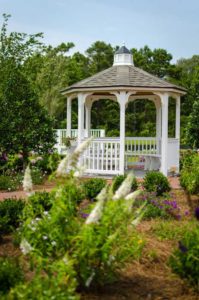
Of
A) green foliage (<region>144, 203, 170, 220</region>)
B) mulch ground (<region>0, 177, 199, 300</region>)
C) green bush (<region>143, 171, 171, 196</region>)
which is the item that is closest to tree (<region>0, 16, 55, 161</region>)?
green bush (<region>143, 171, 171, 196</region>)

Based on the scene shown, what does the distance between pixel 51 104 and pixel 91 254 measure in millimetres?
31037

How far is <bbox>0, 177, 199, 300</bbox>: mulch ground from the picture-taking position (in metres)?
4.96

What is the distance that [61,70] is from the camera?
36531mm

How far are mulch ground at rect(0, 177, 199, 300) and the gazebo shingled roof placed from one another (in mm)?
8277

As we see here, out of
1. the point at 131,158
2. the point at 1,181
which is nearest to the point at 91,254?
the point at 1,181

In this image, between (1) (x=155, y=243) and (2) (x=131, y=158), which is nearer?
(1) (x=155, y=243)

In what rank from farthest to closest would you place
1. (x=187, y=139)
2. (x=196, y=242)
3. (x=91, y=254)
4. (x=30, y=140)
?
1. (x=187, y=139)
2. (x=30, y=140)
3. (x=196, y=242)
4. (x=91, y=254)

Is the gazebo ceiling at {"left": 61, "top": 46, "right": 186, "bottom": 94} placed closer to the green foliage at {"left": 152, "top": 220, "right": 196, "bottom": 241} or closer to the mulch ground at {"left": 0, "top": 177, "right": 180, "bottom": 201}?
the mulch ground at {"left": 0, "top": 177, "right": 180, "bottom": 201}

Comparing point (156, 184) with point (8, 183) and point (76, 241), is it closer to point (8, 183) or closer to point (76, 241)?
point (8, 183)

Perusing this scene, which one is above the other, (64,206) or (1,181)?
(64,206)

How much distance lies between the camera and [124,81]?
15.0 meters

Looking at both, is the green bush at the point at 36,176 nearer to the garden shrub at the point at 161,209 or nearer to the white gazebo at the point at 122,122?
the white gazebo at the point at 122,122

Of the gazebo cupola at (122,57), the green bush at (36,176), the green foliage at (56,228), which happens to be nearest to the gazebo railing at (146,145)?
the gazebo cupola at (122,57)

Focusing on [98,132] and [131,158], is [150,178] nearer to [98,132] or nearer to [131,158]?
[131,158]
